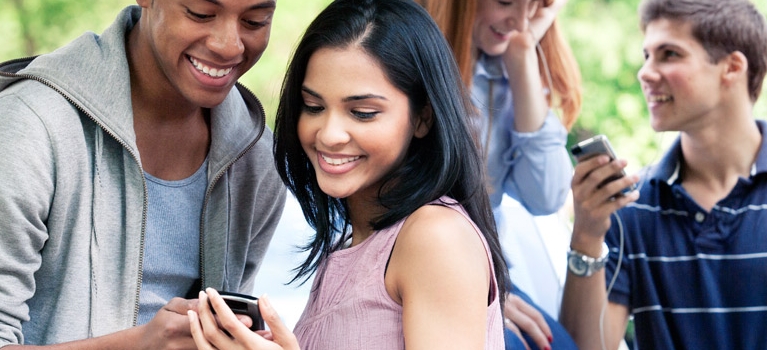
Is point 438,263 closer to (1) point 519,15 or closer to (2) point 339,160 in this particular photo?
(2) point 339,160

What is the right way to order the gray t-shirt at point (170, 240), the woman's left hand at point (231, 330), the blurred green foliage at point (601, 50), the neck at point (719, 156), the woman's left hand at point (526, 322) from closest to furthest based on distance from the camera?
the woman's left hand at point (231, 330), the gray t-shirt at point (170, 240), the woman's left hand at point (526, 322), the neck at point (719, 156), the blurred green foliage at point (601, 50)

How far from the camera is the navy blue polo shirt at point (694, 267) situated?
7.95 ft

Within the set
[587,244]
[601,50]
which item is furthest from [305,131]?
[601,50]

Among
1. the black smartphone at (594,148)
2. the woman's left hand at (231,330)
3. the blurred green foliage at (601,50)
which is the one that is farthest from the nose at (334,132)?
the blurred green foliage at (601,50)

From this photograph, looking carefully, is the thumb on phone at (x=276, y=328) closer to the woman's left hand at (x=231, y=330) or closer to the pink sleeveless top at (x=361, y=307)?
the woman's left hand at (x=231, y=330)

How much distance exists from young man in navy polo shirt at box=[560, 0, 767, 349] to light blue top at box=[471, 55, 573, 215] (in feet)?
0.38

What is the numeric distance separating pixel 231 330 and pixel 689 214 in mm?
1488

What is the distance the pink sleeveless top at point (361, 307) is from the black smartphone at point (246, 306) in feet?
0.44

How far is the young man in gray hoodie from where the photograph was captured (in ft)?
5.20

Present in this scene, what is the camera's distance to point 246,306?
53.5 inches

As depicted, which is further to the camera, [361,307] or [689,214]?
[689,214]

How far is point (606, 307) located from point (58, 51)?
140 cm

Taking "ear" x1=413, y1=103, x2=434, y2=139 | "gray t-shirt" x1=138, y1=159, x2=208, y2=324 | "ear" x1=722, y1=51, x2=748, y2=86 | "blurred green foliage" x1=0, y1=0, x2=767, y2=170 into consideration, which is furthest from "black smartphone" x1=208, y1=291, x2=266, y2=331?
"blurred green foliage" x1=0, y1=0, x2=767, y2=170

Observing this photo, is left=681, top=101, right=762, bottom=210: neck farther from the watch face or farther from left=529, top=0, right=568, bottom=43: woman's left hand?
left=529, top=0, right=568, bottom=43: woman's left hand
